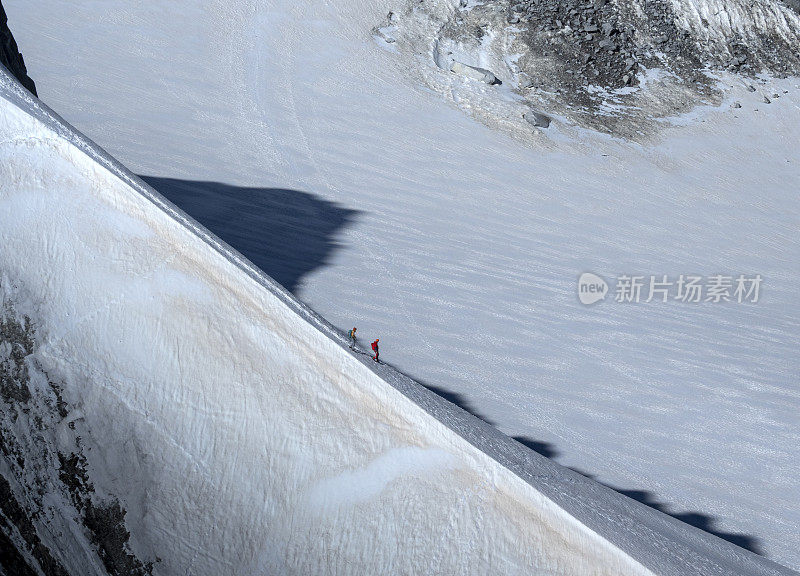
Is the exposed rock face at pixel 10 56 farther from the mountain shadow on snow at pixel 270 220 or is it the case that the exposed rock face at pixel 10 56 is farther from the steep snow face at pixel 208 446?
the steep snow face at pixel 208 446

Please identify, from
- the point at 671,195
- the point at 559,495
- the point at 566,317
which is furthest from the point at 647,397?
the point at 671,195

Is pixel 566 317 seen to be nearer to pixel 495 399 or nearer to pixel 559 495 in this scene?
pixel 495 399

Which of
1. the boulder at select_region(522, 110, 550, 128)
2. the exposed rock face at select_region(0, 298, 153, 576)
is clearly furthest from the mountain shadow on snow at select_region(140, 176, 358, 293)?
the boulder at select_region(522, 110, 550, 128)

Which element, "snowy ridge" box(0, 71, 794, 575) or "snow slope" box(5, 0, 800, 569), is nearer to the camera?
"snowy ridge" box(0, 71, 794, 575)

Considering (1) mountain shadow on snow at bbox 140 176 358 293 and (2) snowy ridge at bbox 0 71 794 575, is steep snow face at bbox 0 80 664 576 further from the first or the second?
(1) mountain shadow on snow at bbox 140 176 358 293

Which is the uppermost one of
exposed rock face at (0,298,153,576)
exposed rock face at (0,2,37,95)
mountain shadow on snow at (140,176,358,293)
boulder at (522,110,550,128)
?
boulder at (522,110,550,128)

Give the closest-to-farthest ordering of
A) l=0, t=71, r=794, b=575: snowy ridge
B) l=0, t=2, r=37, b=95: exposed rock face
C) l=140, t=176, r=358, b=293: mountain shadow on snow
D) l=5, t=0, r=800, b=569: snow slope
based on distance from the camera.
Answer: l=0, t=71, r=794, b=575: snowy ridge
l=5, t=0, r=800, b=569: snow slope
l=0, t=2, r=37, b=95: exposed rock face
l=140, t=176, r=358, b=293: mountain shadow on snow

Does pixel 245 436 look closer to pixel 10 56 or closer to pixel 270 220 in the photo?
pixel 10 56
